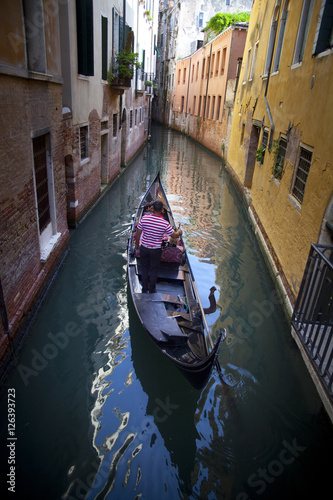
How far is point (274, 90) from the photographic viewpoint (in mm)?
7992

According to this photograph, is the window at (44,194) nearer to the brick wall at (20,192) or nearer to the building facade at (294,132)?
the brick wall at (20,192)

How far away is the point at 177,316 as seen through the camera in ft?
14.2

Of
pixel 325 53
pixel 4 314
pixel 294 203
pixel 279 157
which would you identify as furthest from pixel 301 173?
pixel 4 314

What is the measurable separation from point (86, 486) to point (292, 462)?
5.64 feet

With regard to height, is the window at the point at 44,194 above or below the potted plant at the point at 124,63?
below

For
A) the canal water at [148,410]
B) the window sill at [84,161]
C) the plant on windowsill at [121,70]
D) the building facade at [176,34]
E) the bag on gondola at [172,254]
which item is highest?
the building facade at [176,34]

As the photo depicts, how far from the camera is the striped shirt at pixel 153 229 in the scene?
14.5 ft

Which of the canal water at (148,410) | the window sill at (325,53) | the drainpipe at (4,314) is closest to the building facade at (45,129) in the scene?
the drainpipe at (4,314)

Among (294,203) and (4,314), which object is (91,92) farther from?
(4,314)

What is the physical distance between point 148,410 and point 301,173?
13.4 feet

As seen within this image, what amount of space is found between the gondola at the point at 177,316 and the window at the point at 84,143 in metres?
3.02

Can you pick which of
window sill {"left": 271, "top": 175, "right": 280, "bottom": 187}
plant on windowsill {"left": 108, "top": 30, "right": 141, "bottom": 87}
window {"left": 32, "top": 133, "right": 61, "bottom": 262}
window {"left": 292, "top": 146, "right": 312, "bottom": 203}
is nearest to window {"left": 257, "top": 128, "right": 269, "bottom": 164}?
window sill {"left": 271, "top": 175, "right": 280, "bottom": 187}

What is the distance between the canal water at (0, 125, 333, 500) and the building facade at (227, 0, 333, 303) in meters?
1.12

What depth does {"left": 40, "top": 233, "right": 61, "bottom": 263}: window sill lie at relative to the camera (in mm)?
4936
